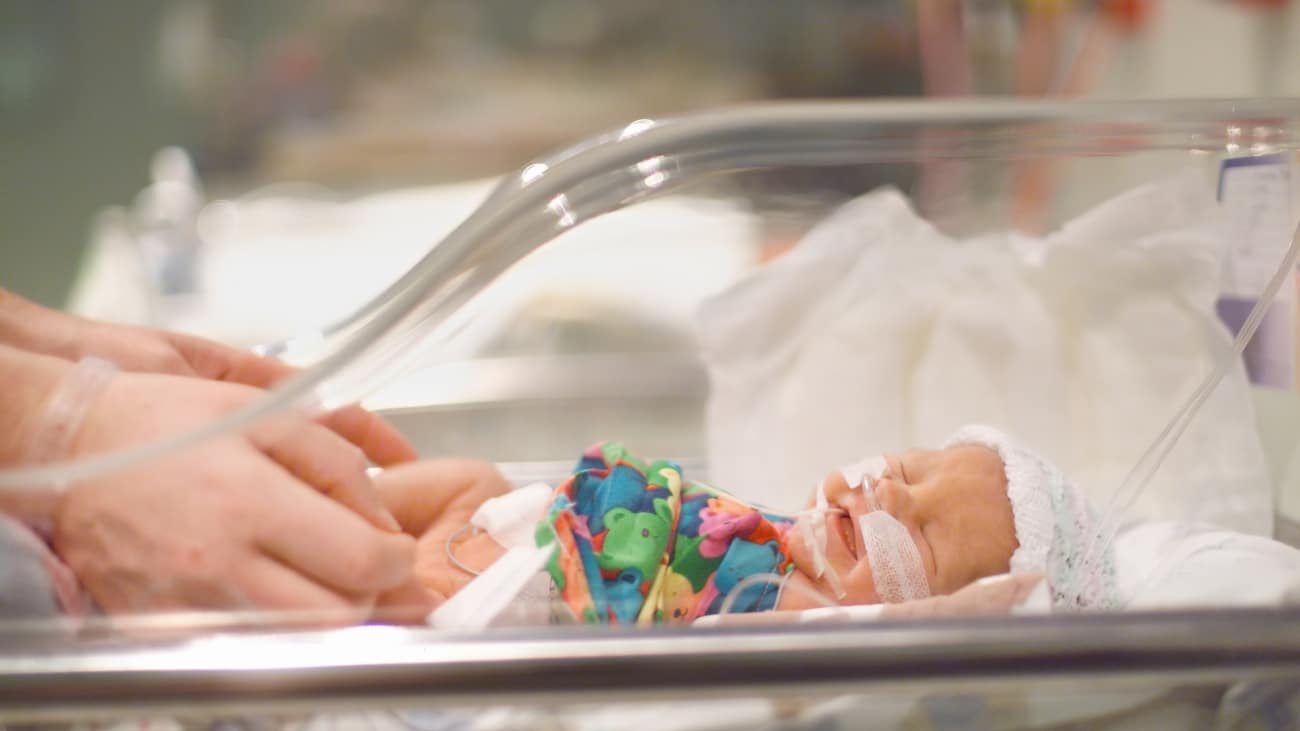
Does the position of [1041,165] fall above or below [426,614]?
above

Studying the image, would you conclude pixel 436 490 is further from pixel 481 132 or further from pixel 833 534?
pixel 481 132

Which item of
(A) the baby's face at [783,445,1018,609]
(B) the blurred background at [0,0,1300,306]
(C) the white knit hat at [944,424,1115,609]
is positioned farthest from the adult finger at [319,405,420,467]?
(B) the blurred background at [0,0,1300,306]

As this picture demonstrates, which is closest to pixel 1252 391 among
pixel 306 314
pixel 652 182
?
pixel 652 182

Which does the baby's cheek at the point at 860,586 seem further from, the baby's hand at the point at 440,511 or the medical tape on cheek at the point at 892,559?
the baby's hand at the point at 440,511

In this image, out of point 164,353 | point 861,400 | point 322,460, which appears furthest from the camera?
point 861,400

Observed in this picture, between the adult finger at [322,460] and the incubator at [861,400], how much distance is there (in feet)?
0.06

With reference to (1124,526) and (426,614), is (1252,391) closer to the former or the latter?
(1124,526)

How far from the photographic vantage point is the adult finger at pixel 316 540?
22.3 inches

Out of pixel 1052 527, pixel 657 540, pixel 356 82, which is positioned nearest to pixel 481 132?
pixel 356 82

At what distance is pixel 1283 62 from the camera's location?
1513 mm

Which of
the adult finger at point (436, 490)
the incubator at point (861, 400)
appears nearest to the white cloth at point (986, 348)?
the incubator at point (861, 400)

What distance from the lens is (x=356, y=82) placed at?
267 centimetres

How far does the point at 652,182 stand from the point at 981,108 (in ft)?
0.95

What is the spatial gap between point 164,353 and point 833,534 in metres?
0.54
